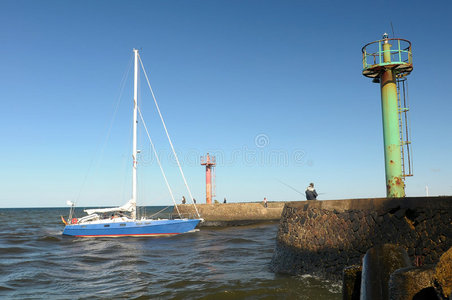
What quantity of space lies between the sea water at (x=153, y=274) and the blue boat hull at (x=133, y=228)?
14.2 feet

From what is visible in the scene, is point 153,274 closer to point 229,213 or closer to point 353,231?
point 353,231

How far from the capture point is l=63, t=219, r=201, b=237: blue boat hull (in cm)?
2419

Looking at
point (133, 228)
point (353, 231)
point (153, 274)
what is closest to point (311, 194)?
point (353, 231)

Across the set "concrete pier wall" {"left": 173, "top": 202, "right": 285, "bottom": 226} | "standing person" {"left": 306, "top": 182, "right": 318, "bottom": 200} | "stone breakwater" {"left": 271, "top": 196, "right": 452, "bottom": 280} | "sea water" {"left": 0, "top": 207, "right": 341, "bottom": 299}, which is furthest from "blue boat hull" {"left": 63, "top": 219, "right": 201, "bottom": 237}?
"stone breakwater" {"left": 271, "top": 196, "right": 452, "bottom": 280}

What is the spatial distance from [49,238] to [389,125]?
23.1 metres

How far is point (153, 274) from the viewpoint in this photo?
11.6 m

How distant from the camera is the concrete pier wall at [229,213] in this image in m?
36.0

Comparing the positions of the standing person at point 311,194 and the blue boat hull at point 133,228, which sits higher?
the standing person at point 311,194

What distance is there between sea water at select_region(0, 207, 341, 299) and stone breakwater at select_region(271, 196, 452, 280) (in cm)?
57

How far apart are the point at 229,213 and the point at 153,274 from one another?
82.0 ft

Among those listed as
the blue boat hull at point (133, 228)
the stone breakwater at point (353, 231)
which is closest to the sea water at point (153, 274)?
the stone breakwater at point (353, 231)

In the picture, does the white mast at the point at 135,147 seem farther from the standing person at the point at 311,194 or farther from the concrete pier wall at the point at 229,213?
the standing person at the point at 311,194

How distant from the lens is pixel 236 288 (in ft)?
29.9

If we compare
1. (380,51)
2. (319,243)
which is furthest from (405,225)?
(380,51)
